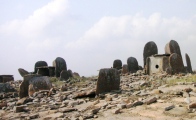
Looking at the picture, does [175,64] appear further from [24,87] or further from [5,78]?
[5,78]

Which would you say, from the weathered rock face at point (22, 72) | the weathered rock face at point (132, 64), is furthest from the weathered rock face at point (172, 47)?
the weathered rock face at point (22, 72)

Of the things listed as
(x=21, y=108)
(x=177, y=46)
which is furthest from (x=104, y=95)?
(x=177, y=46)

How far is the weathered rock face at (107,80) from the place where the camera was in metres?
9.63

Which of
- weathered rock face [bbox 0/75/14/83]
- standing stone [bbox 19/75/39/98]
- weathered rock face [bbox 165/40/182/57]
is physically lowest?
standing stone [bbox 19/75/39/98]

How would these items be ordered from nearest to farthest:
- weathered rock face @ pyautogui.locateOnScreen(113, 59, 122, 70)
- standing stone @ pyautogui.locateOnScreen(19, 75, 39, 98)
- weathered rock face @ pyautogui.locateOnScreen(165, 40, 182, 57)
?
standing stone @ pyautogui.locateOnScreen(19, 75, 39, 98), weathered rock face @ pyautogui.locateOnScreen(165, 40, 182, 57), weathered rock face @ pyautogui.locateOnScreen(113, 59, 122, 70)

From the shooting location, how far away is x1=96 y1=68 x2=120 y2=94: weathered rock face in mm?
9626

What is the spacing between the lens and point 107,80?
988cm

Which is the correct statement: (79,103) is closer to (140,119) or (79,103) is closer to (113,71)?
(113,71)

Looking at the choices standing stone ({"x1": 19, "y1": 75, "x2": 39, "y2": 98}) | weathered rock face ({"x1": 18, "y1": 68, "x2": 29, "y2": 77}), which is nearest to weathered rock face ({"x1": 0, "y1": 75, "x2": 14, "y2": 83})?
weathered rock face ({"x1": 18, "y1": 68, "x2": 29, "y2": 77})

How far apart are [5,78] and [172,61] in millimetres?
16847

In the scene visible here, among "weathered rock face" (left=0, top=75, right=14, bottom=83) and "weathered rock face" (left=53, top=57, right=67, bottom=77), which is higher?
"weathered rock face" (left=53, top=57, right=67, bottom=77)

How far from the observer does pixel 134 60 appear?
21.7m

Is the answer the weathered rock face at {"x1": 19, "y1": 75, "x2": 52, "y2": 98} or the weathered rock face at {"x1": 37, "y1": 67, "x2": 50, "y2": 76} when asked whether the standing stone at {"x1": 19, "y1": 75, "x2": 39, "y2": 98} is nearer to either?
the weathered rock face at {"x1": 19, "y1": 75, "x2": 52, "y2": 98}

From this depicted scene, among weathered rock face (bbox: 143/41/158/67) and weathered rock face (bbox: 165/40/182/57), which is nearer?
weathered rock face (bbox: 165/40/182/57)
